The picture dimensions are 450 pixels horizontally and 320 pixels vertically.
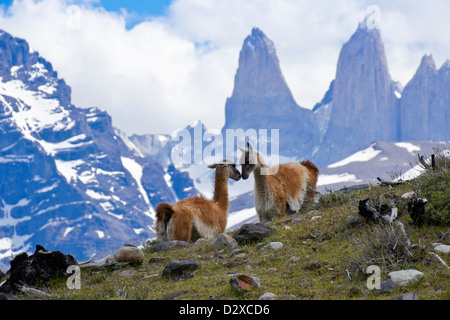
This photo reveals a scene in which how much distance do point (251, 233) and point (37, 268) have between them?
410 cm

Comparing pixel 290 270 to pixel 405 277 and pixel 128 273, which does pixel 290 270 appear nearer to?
pixel 405 277

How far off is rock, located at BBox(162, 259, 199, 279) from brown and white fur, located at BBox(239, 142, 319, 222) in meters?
5.36

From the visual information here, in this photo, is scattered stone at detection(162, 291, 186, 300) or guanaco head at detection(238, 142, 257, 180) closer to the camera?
scattered stone at detection(162, 291, 186, 300)

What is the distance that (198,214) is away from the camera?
14.2 meters

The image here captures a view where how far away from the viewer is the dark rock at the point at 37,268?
895cm

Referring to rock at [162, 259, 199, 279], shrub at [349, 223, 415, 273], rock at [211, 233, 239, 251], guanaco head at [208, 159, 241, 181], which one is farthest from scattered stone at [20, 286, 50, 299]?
guanaco head at [208, 159, 241, 181]

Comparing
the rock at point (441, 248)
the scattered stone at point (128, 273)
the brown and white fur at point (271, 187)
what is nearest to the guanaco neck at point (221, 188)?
the brown and white fur at point (271, 187)

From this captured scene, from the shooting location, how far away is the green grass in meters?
7.38

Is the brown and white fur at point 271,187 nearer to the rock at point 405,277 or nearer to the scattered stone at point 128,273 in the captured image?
the scattered stone at point 128,273

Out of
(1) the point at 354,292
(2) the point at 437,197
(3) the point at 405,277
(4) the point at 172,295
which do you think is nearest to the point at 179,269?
(4) the point at 172,295

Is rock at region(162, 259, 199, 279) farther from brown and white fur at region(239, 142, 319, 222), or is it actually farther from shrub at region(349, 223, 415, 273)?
brown and white fur at region(239, 142, 319, 222)
